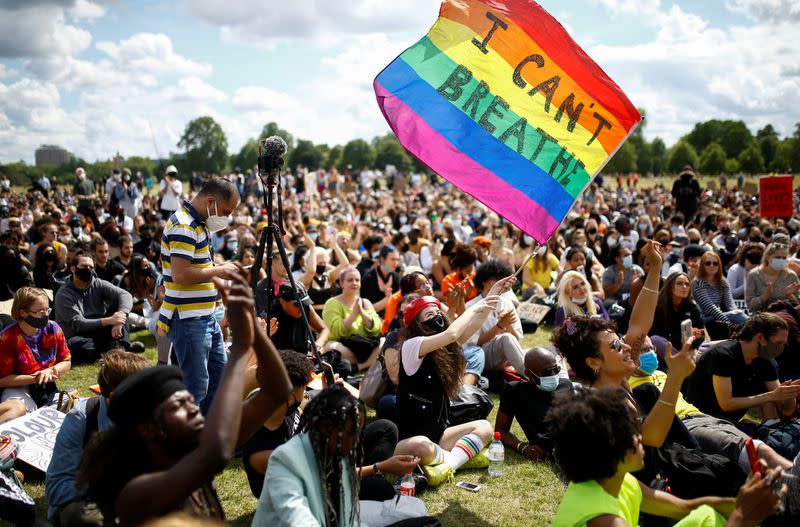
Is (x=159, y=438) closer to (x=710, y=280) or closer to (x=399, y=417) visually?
(x=399, y=417)

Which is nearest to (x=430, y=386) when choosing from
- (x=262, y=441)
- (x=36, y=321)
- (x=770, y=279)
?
(x=262, y=441)

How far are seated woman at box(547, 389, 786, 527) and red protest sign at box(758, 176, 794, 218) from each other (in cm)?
1198

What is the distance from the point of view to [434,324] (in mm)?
4848

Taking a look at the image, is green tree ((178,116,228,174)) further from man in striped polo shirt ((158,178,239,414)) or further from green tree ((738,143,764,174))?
man in striped polo shirt ((158,178,239,414))

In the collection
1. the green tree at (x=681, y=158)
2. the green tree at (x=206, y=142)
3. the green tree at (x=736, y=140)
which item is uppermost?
the green tree at (x=736, y=140)

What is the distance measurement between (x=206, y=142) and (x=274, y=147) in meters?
111

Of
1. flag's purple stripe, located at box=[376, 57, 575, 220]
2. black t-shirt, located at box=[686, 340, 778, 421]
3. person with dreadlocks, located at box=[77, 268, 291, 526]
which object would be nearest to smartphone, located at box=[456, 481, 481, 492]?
black t-shirt, located at box=[686, 340, 778, 421]

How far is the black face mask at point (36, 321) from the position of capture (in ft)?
18.3

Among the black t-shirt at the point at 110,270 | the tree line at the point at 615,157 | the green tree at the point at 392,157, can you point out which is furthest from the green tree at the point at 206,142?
the black t-shirt at the point at 110,270

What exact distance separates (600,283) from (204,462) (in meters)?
9.27

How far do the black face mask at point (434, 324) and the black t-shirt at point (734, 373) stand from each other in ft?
7.75

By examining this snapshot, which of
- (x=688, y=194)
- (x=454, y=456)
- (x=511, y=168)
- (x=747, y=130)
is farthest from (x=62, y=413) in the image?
(x=747, y=130)

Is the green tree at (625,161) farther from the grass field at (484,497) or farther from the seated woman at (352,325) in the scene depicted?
the grass field at (484,497)

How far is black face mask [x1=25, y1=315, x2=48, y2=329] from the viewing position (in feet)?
18.3
